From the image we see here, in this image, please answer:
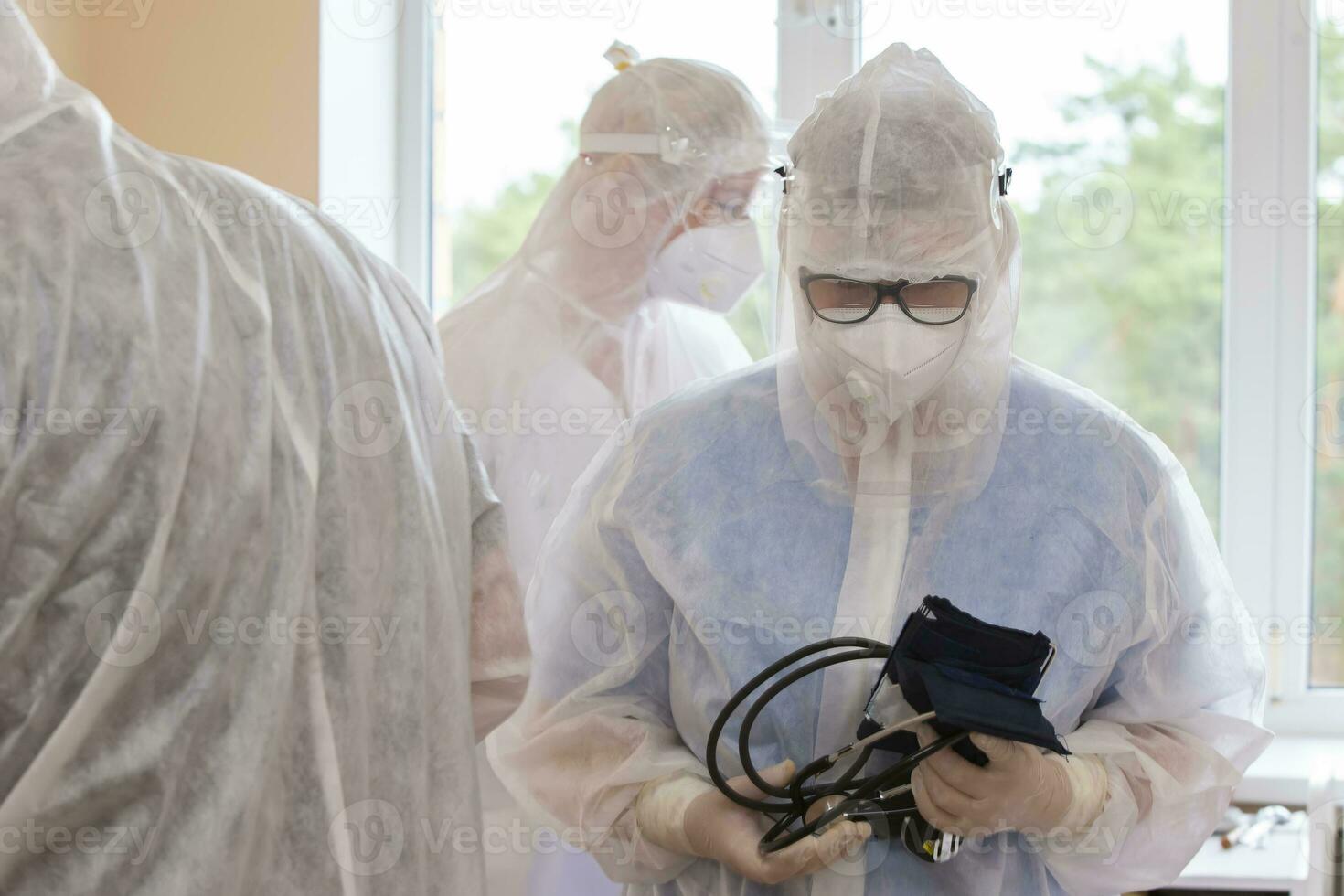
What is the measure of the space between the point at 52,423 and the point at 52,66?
27 centimetres

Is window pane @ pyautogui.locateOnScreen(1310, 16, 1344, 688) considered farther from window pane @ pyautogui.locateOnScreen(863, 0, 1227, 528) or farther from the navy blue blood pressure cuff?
the navy blue blood pressure cuff

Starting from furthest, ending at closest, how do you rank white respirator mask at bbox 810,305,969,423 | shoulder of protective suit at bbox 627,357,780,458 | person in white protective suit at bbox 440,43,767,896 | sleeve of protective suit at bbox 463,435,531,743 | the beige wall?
the beige wall → person in white protective suit at bbox 440,43,767,896 → shoulder of protective suit at bbox 627,357,780,458 → white respirator mask at bbox 810,305,969,423 → sleeve of protective suit at bbox 463,435,531,743

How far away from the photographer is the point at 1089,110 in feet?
7.95

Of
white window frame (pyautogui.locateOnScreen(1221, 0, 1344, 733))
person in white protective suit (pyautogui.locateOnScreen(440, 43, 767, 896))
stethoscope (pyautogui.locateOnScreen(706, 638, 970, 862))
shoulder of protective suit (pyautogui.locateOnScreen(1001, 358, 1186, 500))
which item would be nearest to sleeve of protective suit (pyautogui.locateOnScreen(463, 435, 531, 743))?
stethoscope (pyautogui.locateOnScreen(706, 638, 970, 862))

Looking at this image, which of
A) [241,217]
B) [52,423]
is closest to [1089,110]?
[241,217]

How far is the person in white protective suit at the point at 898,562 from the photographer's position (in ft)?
3.83

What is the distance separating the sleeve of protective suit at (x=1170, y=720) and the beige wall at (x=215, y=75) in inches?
64.0

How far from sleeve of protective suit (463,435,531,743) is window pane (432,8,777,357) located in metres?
1.68

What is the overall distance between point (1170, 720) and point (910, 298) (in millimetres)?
504

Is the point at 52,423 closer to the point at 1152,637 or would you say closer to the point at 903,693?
the point at 903,693

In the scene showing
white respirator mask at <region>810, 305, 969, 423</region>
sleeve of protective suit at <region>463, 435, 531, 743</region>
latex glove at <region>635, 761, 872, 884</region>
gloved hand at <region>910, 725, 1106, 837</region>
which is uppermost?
white respirator mask at <region>810, 305, 969, 423</region>

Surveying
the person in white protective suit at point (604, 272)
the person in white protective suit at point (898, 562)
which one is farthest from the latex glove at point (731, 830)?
the person in white protective suit at point (604, 272)

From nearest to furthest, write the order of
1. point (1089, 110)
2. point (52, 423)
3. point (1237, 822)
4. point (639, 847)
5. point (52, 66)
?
point (52, 423)
point (52, 66)
point (639, 847)
point (1237, 822)
point (1089, 110)

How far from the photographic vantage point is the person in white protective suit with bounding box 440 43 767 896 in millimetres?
1722
